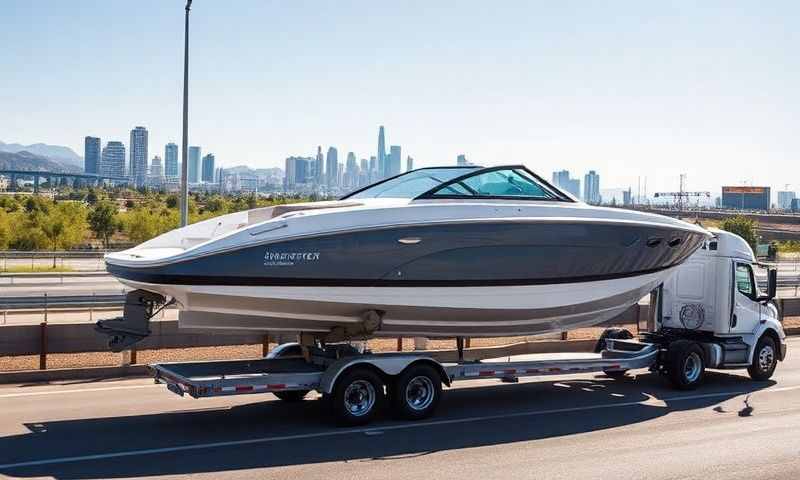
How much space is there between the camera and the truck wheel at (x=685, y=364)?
14.8 m

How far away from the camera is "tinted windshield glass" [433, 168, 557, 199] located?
13.3 meters

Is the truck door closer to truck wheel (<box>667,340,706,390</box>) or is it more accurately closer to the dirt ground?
truck wheel (<box>667,340,706,390</box>)

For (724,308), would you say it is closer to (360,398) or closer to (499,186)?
(499,186)

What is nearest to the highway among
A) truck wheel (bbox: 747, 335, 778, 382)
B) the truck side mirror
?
truck wheel (bbox: 747, 335, 778, 382)

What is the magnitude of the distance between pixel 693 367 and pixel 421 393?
5407 mm

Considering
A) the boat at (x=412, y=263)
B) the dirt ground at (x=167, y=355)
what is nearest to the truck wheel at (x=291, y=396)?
the boat at (x=412, y=263)

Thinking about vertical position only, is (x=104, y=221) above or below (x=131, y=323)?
above

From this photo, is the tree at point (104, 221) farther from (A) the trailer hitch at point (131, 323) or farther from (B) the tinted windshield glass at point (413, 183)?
(A) the trailer hitch at point (131, 323)

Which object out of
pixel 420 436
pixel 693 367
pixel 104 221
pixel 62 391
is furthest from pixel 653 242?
pixel 104 221

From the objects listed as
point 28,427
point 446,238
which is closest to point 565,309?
point 446,238

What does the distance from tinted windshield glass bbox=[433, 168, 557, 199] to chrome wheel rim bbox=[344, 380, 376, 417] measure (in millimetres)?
3081

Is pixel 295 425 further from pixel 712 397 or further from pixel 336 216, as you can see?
pixel 712 397

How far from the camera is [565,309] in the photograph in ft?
45.9

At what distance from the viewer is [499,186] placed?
13.6 meters
